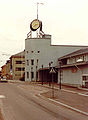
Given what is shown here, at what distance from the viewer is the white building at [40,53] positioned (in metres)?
61.4

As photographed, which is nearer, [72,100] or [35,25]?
[72,100]

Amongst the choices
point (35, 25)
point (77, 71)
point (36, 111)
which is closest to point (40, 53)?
point (35, 25)

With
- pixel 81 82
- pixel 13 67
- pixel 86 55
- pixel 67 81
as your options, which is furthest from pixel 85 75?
pixel 13 67

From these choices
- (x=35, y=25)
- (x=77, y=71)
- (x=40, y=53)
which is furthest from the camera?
(x=35, y=25)

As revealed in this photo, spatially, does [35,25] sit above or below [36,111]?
above

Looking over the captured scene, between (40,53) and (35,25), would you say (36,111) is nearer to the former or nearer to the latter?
(40,53)

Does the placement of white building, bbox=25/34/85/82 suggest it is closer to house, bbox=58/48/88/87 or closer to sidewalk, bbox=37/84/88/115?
house, bbox=58/48/88/87

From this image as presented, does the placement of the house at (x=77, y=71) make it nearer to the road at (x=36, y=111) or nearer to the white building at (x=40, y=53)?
the white building at (x=40, y=53)

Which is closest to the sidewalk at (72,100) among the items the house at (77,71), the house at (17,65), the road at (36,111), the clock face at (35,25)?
the road at (36,111)

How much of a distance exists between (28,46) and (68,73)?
73.0 feet

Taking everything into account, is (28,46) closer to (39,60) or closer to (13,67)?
(39,60)

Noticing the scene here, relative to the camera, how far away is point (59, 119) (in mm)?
11352

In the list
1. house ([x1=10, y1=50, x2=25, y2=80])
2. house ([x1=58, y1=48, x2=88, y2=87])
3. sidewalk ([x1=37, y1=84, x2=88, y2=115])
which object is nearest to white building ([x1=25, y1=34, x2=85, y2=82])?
house ([x1=58, y1=48, x2=88, y2=87])

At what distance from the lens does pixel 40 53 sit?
61500mm
